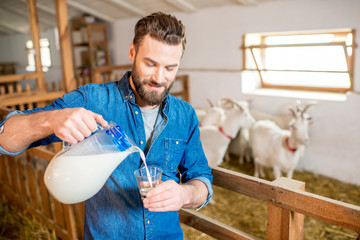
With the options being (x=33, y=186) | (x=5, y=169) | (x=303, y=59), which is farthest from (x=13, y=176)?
(x=303, y=59)

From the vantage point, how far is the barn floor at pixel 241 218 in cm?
302

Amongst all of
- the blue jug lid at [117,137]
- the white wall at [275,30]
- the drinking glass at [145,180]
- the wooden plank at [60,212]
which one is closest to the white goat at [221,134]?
the white wall at [275,30]

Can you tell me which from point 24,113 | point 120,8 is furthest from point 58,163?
point 120,8

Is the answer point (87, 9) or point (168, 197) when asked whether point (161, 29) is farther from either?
point (87, 9)

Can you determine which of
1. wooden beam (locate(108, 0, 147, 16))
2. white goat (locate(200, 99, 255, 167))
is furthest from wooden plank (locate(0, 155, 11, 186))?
wooden beam (locate(108, 0, 147, 16))

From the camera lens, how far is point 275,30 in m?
4.96

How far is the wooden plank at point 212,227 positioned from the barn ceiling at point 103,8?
4.13 m

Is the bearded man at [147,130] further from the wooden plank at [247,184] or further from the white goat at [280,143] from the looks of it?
the white goat at [280,143]

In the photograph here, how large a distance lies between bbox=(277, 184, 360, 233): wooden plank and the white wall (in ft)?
11.5

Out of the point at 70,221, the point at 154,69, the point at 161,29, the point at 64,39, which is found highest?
the point at 64,39

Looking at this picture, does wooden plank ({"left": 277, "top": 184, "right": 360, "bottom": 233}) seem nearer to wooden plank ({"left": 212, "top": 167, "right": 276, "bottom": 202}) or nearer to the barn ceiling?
wooden plank ({"left": 212, "top": 167, "right": 276, "bottom": 202})

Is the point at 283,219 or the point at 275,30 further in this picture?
the point at 275,30

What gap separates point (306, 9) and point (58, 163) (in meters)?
4.45

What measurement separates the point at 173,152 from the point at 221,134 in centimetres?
287
